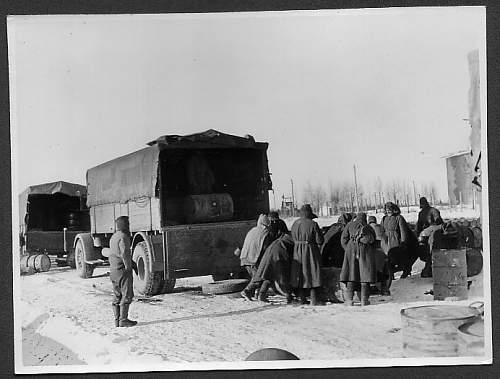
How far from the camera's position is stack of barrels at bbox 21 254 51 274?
3932mm

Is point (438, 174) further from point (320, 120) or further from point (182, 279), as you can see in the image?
point (182, 279)

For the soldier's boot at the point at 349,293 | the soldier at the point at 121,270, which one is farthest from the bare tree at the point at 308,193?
the soldier at the point at 121,270

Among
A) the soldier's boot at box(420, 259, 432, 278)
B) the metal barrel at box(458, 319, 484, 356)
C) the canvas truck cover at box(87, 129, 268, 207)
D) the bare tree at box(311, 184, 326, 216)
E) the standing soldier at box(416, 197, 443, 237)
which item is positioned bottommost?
the metal barrel at box(458, 319, 484, 356)

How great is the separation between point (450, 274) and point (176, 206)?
169cm

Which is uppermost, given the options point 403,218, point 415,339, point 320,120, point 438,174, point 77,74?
point 77,74

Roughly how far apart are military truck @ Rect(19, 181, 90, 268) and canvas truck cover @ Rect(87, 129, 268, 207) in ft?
0.33

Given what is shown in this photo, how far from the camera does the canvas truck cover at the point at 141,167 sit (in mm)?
3934

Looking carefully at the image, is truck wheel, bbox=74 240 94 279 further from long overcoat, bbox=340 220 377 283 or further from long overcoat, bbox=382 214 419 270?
long overcoat, bbox=382 214 419 270

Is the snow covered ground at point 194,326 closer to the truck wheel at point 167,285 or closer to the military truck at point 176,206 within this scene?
the truck wheel at point 167,285

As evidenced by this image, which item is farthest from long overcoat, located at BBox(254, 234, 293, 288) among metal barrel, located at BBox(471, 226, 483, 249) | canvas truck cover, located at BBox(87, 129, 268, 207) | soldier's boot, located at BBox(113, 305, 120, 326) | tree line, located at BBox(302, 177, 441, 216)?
metal barrel, located at BBox(471, 226, 483, 249)

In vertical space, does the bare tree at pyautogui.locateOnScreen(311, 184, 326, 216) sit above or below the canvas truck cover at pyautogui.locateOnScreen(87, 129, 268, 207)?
below

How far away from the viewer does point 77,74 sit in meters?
3.95

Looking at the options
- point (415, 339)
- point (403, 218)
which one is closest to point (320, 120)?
point (403, 218)

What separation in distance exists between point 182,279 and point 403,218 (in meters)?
1.38
